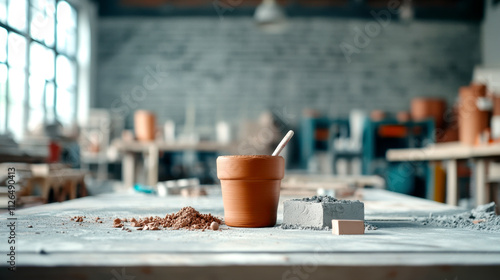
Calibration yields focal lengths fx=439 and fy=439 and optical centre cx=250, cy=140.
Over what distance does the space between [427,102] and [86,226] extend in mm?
7144

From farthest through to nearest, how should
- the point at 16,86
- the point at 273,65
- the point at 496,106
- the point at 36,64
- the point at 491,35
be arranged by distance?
Result: the point at 273,65 → the point at 491,35 → the point at 36,64 → the point at 16,86 → the point at 496,106

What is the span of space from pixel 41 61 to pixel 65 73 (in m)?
0.94

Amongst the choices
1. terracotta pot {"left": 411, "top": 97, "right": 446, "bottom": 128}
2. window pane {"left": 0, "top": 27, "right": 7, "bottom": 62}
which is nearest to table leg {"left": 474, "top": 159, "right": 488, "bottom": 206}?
terracotta pot {"left": 411, "top": 97, "right": 446, "bottom": 128}

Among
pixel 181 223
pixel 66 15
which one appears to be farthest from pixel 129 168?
pixel 181 223

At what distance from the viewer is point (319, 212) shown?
0.86 m

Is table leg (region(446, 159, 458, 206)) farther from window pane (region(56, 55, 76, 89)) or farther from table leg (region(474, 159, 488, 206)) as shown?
window pane (region(56, 55, 76, 89))

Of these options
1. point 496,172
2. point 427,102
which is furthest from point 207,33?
point 496,172

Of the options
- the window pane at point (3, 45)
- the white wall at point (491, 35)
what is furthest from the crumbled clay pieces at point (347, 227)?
the white wall at point (491, 35)

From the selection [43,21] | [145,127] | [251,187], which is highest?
[43,21]

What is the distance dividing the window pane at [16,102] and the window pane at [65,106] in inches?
45.3

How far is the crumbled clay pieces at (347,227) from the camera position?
792mm

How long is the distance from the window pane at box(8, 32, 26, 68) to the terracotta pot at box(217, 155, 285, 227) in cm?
542

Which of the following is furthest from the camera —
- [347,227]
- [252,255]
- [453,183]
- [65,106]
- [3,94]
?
[65,106]

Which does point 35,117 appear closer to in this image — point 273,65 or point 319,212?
point 273,65
